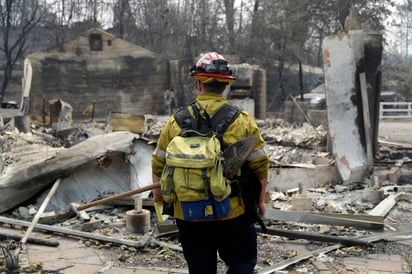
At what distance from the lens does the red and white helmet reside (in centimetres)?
290

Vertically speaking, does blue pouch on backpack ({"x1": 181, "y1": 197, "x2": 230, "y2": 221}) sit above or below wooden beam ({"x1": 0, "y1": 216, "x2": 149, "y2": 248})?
above

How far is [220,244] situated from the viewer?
113 inches

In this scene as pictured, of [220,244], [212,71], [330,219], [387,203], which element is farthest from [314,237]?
[212,71]

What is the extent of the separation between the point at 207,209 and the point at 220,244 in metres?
0.31

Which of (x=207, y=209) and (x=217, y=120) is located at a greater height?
(x=217, y=120)

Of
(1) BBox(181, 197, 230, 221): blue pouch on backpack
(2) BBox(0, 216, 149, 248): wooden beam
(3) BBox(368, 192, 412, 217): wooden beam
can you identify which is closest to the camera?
(1) BBox(181, 197, 230, 221): blue pouch on backpack

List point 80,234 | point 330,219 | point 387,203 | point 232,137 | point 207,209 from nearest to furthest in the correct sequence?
point 207,209 < point 232,137 < point 80,234 < point 330,219 < point 387,203

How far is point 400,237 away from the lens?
4918 millimetres

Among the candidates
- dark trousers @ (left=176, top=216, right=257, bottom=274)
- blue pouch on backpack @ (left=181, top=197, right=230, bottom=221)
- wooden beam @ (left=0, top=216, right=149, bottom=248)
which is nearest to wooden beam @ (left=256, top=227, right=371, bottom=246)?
wooden beam @ (left=0, top=216, right=149, bottom=248)

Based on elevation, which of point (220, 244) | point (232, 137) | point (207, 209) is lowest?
point (220, 244)

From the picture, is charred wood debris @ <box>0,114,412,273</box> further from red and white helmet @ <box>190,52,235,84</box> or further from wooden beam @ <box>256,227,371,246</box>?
red and white helmet @ <box>190,52,235,84</box>

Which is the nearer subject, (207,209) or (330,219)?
(207,209)

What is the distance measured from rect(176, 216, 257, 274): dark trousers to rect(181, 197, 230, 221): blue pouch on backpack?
13cm

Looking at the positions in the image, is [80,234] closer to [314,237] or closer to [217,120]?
[314,237]
